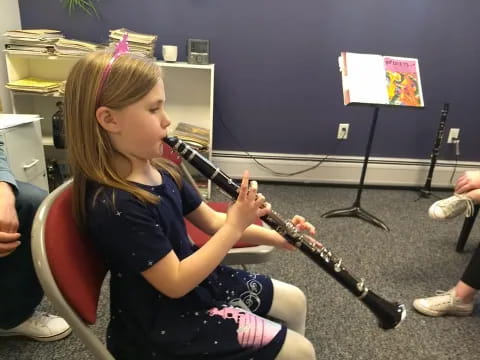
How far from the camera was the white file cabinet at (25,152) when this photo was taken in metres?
1.63

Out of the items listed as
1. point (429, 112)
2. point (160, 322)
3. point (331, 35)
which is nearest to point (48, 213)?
point (160, 322)

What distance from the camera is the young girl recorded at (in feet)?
2.32

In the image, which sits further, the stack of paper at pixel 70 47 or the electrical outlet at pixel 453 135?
the electrical outlet at pixel 453 135

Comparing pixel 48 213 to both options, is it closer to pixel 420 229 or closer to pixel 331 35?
pixel 420 229

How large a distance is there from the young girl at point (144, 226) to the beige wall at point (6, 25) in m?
1.98

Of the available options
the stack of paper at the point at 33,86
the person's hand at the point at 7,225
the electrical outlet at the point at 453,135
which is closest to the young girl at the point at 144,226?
the person's hand at the point at 7,225

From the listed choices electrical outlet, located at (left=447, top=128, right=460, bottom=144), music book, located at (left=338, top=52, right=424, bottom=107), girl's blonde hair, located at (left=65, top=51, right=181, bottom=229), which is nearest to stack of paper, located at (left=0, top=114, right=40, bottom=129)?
girl's blonde hair, located at (left=65, top=51, right=181, bottom=229)

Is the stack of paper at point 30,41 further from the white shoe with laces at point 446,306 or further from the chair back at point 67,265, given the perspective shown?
the white shoe with laces at point 446,306

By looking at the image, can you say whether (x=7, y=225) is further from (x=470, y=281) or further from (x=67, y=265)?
(x=470, y=281)

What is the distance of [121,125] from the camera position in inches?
28.7

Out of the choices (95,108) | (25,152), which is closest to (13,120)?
(25,152)

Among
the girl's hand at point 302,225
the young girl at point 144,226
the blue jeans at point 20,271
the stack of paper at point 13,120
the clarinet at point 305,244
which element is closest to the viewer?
the young girl at point 144,226

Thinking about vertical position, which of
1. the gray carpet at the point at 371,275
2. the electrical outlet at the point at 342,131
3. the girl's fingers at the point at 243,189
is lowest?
the gray carpet at the point at 371,275

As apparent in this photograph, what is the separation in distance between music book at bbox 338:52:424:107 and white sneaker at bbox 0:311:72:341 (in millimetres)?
1695
